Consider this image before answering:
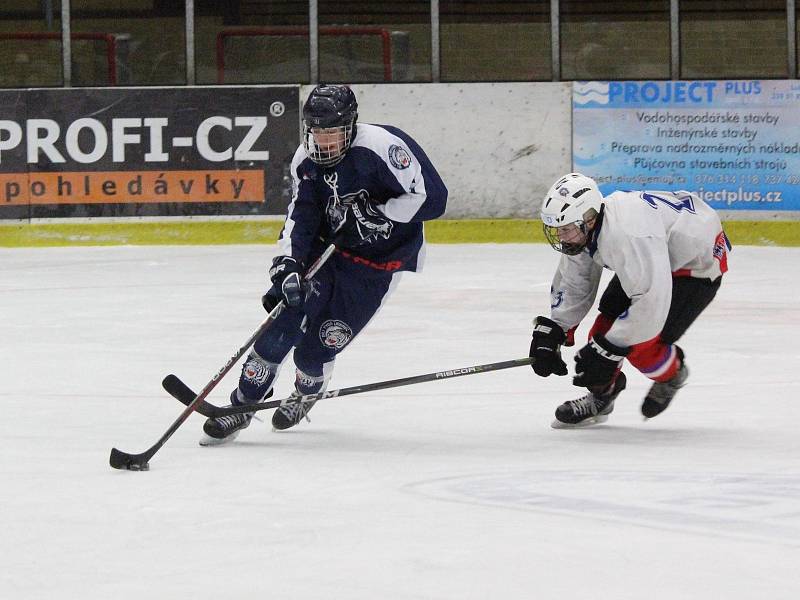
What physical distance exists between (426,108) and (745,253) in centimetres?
245

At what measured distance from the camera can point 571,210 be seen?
3869 millimetres

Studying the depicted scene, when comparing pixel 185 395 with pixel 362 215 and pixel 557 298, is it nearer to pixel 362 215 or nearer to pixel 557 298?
pixel 362 215

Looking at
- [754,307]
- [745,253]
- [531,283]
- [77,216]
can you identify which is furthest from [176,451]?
[77,216]

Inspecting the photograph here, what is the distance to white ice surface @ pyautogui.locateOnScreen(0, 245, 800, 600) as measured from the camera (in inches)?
101

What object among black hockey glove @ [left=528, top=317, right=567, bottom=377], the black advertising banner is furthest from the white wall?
black hockey glove @ [left=528, top=317, right=567, bottom=377]

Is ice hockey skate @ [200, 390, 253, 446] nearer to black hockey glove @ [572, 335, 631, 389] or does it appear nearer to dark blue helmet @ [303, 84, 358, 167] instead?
dark blue helmet @ [303, 84, 358, 167]

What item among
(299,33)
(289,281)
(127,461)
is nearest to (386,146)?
(289,281)

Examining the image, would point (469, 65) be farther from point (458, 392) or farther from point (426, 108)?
point (458, 392)

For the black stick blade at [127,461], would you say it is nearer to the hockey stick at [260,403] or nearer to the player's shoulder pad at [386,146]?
the hockey stick at [260,403]

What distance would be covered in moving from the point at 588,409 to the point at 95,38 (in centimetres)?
757

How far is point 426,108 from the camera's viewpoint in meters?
10.3

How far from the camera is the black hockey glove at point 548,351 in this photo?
3.97 m

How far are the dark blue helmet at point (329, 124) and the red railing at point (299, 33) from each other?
691 cm

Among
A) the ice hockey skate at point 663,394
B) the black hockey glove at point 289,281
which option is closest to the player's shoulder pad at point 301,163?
the black hockey glove at point 289,281
